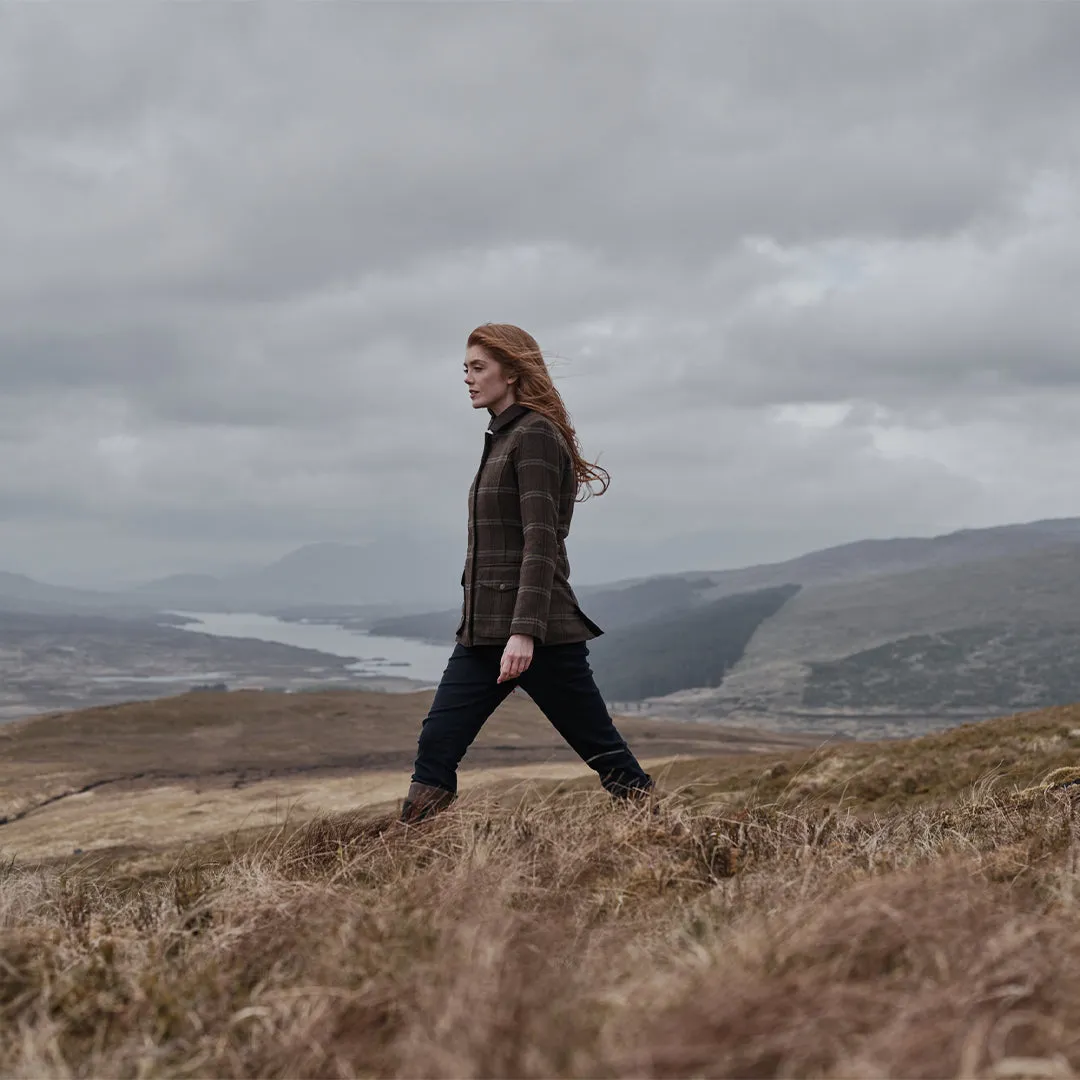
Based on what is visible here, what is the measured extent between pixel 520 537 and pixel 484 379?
0.77m

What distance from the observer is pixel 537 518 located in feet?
15.5

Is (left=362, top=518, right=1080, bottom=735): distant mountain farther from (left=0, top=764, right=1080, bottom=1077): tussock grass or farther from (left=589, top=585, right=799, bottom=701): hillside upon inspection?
(left=0, top=764, right=1080, bottom=1077): tussock grass

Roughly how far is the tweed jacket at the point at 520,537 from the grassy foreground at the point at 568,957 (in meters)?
0.90

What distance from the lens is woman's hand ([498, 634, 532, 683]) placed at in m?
4.56

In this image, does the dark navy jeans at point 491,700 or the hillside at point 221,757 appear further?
the hillside at point 221,757

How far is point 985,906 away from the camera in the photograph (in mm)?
2854

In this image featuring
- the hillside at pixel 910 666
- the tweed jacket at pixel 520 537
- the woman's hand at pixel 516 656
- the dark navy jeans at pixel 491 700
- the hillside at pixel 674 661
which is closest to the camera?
the woman's hand at pixel 516 656

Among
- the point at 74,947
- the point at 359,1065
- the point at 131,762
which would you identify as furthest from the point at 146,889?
the point at 131,762

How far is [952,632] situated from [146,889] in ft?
605

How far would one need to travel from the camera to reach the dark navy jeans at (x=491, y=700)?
4.80m

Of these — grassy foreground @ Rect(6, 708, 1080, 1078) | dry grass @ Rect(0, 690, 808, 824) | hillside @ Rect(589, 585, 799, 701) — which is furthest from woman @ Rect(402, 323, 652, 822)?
hillside @ Rect(589, 585, 799, 701)

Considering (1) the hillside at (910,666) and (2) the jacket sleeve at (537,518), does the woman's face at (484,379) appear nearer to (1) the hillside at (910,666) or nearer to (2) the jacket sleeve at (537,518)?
(2) the jacket sleeve at (537,518)

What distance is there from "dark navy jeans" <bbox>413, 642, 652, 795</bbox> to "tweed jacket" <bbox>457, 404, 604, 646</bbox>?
10cm

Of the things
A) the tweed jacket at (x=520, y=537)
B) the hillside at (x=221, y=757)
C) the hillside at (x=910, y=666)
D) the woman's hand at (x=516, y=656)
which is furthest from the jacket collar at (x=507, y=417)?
the hillside at (x=910, y=666)
